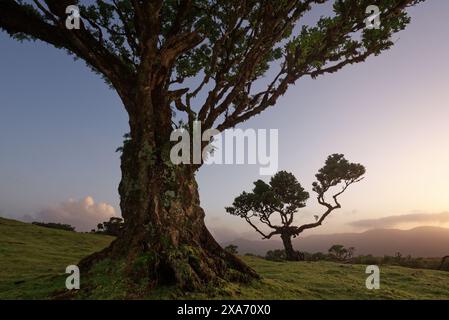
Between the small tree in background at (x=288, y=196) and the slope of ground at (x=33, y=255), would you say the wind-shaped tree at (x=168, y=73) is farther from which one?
the small tree in background at (x=288, y=196)

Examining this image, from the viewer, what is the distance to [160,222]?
1269 cm

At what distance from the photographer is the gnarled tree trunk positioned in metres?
11.9

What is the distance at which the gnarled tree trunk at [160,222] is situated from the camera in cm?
1190

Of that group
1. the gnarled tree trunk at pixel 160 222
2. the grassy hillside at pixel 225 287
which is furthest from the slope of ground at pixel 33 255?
the gnarled tree trunk at pixel 160 222

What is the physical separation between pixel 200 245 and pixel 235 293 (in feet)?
9.38

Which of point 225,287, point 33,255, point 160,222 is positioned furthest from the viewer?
point 33,255

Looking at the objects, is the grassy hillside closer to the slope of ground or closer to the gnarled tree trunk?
the slope of ground

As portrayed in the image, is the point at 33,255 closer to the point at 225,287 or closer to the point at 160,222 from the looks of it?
the point at 160,222

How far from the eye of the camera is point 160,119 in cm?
1450


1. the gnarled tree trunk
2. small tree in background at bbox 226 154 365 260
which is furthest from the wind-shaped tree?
small tree in background at bbox 226 154 365 260

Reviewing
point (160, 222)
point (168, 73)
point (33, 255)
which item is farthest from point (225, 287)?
point (33, 255)
